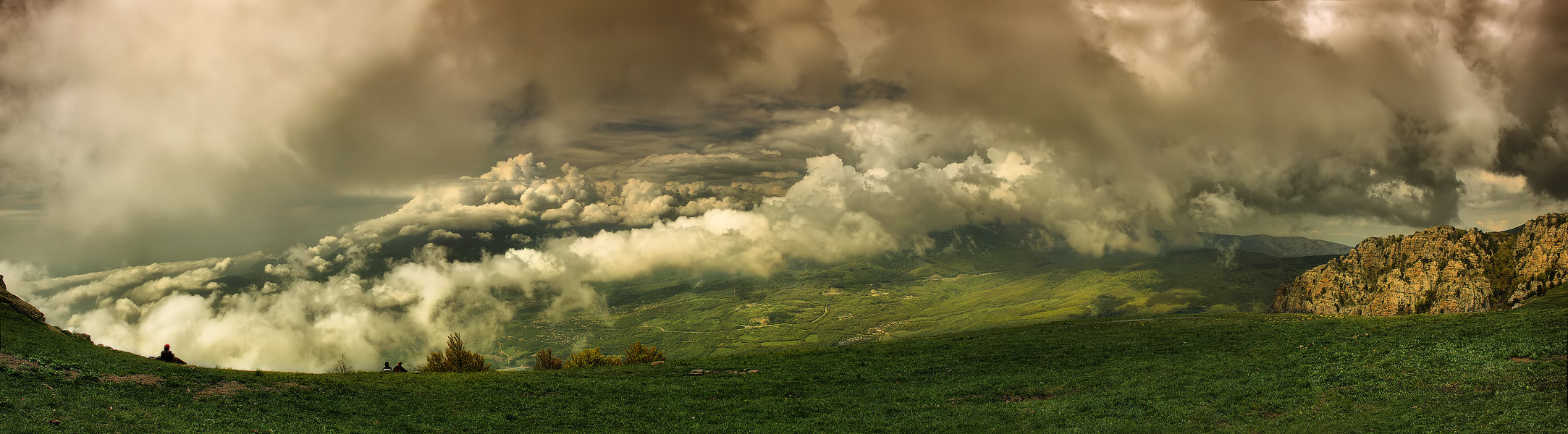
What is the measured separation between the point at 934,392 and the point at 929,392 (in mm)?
404

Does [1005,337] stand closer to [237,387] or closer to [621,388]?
[621,388]

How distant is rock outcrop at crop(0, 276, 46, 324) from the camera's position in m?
46.6

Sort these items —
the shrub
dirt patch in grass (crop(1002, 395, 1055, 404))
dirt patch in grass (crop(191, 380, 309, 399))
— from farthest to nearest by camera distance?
1. the shrub
2. dirt patch in grass (crop(1002, 395, 1055, 404))
3. dirt patch in grass (crop(191, 380, 309, 399))

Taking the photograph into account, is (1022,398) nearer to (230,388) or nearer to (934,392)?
(934,392)

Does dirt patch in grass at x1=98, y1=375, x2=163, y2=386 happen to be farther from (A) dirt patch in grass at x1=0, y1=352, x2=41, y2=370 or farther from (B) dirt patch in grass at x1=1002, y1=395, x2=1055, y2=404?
(B) dirt patch in grass at x1=1002, y1=395, x2=1055, y2=404

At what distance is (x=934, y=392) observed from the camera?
47625 mm

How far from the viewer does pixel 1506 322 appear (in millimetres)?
42656

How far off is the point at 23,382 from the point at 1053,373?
69162 mm

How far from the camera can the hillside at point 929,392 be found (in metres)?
29.6

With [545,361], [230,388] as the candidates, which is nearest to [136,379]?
[230,388]

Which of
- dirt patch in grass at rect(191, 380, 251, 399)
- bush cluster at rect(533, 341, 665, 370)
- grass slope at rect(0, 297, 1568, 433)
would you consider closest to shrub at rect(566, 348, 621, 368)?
bush cluster at rect(533, 341, 665, 370)

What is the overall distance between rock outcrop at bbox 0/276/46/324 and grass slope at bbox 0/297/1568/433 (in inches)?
137

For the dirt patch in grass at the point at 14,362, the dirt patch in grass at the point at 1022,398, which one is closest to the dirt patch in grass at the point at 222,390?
the dirt patch in grass at the point at 14,362

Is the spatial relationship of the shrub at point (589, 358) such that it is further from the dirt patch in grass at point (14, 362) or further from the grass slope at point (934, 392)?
the dirt patch in grass at point (14, 362)
